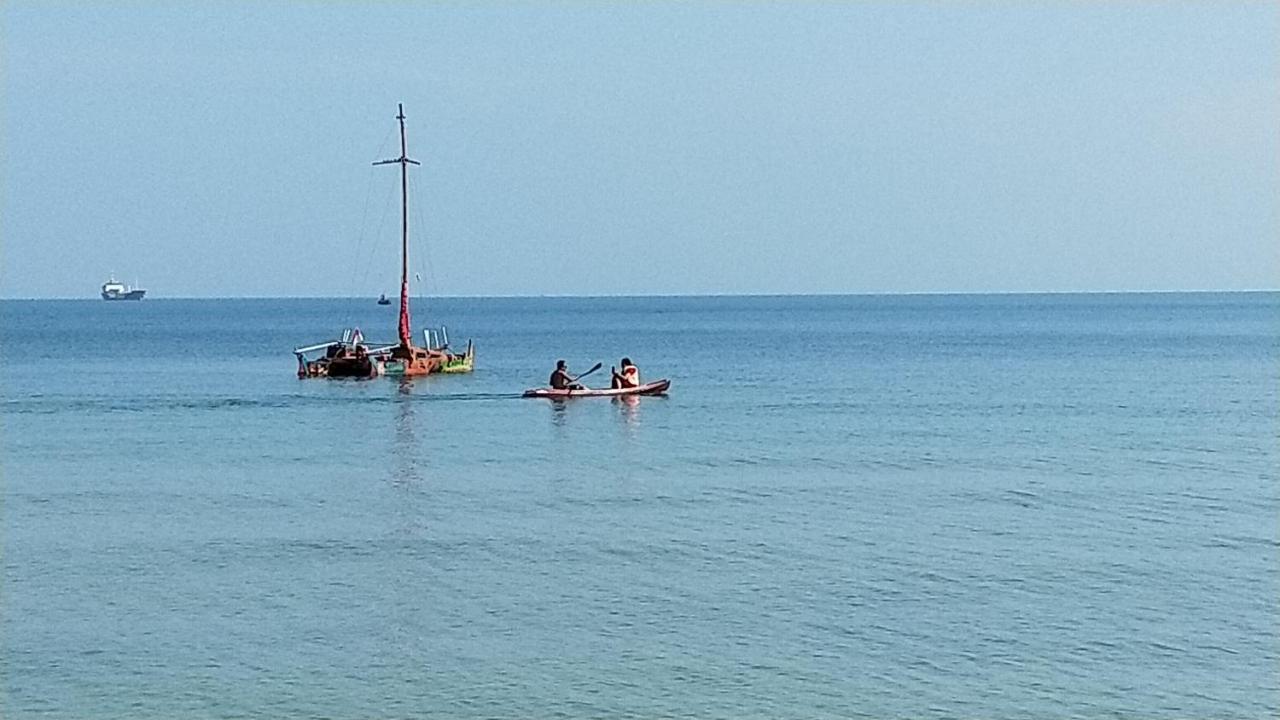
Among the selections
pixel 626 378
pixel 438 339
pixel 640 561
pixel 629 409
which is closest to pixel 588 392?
pixel 626 378

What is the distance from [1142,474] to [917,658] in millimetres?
19447

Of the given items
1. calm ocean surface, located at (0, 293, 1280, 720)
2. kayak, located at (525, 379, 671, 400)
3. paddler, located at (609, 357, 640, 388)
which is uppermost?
paddler, located at (609, 357, 640, 388)

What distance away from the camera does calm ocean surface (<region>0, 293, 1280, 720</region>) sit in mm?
20984

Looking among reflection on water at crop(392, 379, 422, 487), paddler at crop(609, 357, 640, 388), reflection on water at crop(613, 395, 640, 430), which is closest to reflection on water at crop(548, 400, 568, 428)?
reflection on water at crop(613, 395, 640, 430)

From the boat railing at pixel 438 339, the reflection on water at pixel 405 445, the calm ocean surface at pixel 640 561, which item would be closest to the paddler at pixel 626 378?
the calm ocean surface at pixel 640 561

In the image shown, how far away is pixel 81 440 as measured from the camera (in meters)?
48.3

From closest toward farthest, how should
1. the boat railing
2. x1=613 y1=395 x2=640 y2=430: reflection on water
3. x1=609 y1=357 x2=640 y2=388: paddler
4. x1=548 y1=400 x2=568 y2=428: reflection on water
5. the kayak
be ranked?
x1=548 y1=400 x2=568 y2=428: reflection on water
x1=613 y1=395 x2=640 y2=430: reflection on water
the kayak
x1=609 y1=357 x2=640 y2=388: paddler
the boat railing

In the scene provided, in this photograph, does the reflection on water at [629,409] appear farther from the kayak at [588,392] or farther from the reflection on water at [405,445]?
the reflection on water at [405,445]

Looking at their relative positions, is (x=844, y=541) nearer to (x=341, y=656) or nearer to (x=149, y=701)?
(x=341, y=656)

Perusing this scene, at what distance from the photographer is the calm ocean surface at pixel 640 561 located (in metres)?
21.0

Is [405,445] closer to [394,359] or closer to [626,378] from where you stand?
[626,378]

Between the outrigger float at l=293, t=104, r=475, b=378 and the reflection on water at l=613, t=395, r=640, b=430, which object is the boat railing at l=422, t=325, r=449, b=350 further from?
the reflection on water at l=613, t=395, r=640, b=430

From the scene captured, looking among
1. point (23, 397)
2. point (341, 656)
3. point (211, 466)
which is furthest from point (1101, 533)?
point (23, 397)

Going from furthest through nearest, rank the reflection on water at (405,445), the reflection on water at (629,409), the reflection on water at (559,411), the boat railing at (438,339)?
the boat railing at (438,339) < the reflection on water at (629,409) < the reflection on water at (559,411) < the reflection on water at (405,445)
